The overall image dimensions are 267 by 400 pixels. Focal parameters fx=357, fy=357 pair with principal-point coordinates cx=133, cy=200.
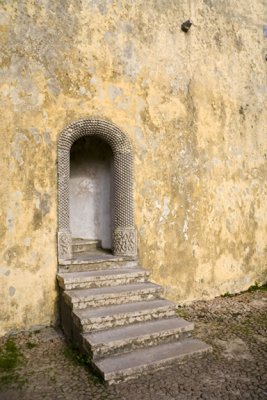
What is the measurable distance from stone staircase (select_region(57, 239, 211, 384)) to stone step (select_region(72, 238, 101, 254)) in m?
0.90

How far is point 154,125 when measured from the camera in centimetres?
636

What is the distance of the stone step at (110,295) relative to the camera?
15.3 ft

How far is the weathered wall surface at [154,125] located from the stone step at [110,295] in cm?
72

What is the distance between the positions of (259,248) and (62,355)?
5.18 m

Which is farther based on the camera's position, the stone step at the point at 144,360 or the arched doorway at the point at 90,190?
the arched doorway at the point at 90,190

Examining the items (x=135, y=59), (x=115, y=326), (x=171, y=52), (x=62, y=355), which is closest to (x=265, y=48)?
(x=171, y=52)

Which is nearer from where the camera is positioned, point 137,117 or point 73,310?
point 73,310

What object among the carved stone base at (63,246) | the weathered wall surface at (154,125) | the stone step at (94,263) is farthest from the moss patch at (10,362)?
the carved stone base at (63,246)

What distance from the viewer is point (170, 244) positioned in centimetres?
646

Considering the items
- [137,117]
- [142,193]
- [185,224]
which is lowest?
[185,224]

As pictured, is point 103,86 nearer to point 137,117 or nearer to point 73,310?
point 137,117

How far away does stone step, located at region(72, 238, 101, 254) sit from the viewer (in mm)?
6700

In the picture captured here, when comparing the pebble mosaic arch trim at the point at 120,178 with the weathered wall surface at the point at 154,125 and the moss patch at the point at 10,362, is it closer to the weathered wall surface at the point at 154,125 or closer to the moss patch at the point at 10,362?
the weathered wall surface at the point at 154,125

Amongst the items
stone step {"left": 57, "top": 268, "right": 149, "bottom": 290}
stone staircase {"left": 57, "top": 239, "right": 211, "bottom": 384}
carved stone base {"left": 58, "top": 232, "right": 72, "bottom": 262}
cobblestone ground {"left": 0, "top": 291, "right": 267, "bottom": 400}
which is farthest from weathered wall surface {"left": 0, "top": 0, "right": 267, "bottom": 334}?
cobblestone ground {"left": 0, "top": 291, "right": 267, "bottom": 400}
